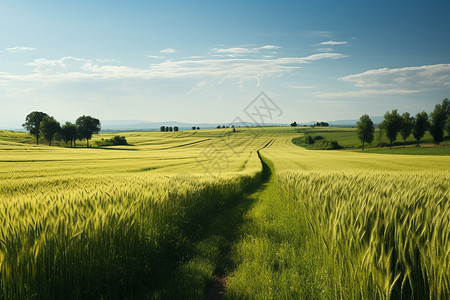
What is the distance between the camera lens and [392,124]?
7431cm

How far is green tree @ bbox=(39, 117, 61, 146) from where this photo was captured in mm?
67969

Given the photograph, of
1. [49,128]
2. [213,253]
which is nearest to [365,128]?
[213,253]

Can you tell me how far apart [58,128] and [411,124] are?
10805cm

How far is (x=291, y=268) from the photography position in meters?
4.18

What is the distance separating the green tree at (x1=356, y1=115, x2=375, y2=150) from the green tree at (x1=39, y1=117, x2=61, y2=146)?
9258 centimetres

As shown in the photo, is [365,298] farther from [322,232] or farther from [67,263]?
[67,263]

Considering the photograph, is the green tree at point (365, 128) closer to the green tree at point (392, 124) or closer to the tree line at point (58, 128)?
the green tree at point (392, 124)

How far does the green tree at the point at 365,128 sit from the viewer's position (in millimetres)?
76188

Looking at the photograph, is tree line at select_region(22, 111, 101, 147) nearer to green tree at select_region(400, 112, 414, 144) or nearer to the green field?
the green field

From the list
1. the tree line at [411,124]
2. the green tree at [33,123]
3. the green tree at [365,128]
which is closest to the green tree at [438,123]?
the tree line at [411,124]

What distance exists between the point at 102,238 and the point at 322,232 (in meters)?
3.35

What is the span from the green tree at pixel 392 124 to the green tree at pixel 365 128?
399 cm

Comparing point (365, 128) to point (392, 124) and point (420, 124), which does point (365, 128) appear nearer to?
point (392, 124)

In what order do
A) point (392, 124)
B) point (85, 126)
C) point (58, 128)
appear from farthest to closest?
point (85, 126)
point (392, 124)
point (58, 128)
